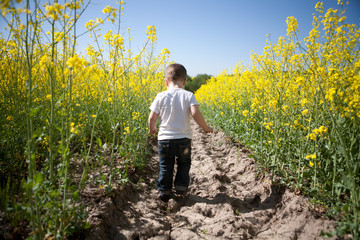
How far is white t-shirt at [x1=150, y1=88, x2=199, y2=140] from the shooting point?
2.52 m

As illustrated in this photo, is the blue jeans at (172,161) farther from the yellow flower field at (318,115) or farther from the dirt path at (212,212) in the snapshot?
the yellow flower field at (318,115)

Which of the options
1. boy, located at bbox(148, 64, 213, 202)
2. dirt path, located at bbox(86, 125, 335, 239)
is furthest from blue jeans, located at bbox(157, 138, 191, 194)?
dirt path, located at bbox(86, 125, 335, 239)

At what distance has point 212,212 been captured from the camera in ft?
7.66

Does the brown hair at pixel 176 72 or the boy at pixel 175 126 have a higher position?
the brown hair at pixel 176 72

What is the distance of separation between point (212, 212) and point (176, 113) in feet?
3.74

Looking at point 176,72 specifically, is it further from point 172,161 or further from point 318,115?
point 318,115

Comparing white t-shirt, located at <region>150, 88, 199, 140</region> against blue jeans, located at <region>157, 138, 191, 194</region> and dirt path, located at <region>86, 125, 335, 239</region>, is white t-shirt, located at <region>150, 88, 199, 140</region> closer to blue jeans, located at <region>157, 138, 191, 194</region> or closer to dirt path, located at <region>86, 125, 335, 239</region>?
blue jeans, located at <region>157, 138, 191, 194</region>

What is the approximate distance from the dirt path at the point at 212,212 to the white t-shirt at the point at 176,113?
78 cm

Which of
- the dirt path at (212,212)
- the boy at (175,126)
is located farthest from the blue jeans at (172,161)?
the dirt path at (212,212)

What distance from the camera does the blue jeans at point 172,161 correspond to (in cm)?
253

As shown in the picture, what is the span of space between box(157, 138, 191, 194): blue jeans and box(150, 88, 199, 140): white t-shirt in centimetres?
8

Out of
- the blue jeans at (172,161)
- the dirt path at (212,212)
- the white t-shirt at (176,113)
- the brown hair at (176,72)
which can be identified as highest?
the brown hair at (176,72)

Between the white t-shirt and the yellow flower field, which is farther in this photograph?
the white t-shirt

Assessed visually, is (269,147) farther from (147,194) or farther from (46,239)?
(46,239)
